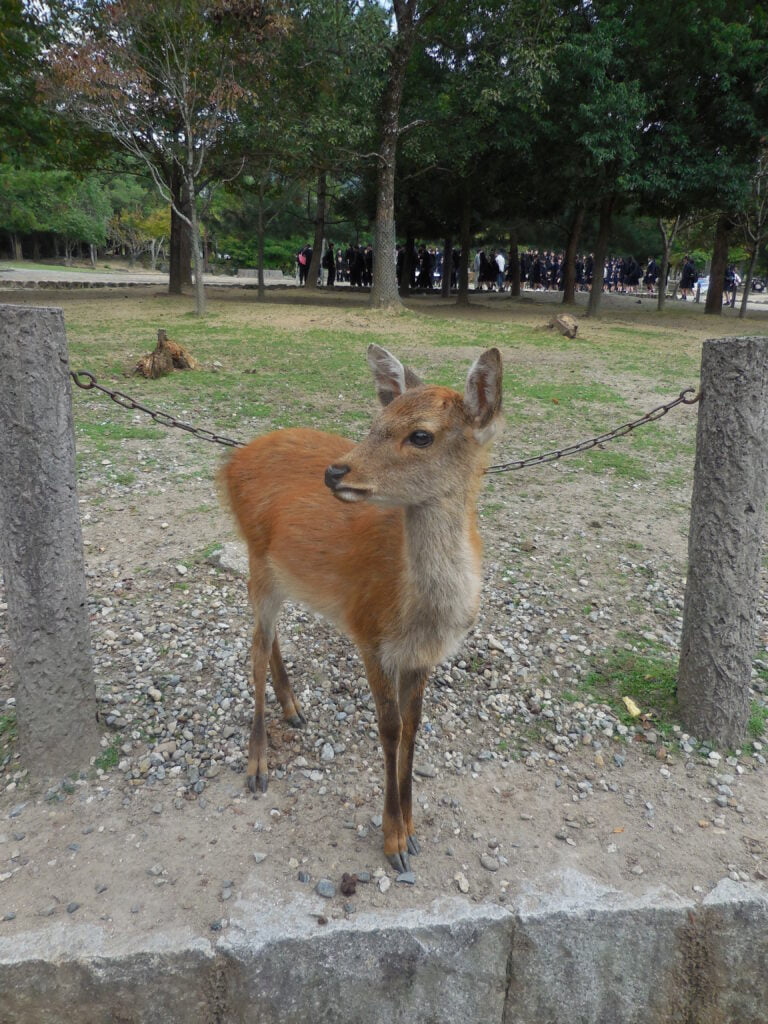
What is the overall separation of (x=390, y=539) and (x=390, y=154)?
1633cm

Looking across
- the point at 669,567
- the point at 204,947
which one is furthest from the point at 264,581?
the point at 669,567

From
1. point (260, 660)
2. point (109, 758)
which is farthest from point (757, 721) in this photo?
point (109, 758)

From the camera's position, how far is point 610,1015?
2516mm

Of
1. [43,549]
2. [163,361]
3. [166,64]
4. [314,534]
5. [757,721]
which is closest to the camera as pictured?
[43,549]

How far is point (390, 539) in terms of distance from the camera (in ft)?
8.89

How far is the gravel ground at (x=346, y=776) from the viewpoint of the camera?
2.58 m

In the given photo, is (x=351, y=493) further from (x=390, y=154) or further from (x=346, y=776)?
(x=390, y=154)

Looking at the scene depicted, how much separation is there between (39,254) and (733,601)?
192ft

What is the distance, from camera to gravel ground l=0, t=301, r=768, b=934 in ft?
8.48

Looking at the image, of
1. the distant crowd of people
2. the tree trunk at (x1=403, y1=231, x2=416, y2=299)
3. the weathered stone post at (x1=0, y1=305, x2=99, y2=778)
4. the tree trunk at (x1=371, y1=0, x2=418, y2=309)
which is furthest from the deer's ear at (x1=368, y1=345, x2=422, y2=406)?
the distant crowd of people

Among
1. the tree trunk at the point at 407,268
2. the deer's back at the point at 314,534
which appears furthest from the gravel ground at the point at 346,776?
the tree trunk at the point at 407,268

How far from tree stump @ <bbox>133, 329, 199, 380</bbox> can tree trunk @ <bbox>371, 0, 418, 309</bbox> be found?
8615 millimetres

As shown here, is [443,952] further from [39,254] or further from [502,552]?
[39,254]

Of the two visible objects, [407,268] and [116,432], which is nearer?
[116,432]
